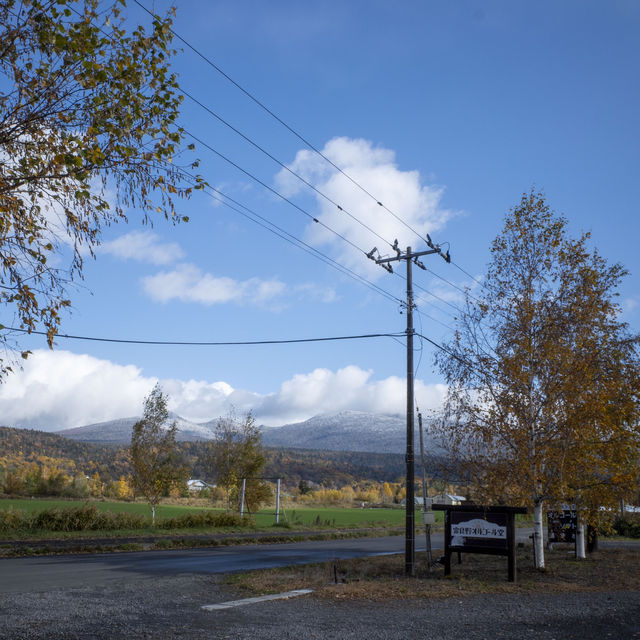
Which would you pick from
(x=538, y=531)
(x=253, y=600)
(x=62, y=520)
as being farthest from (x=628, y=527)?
(x=253, y=600)

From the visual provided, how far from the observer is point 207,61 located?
13133 mm

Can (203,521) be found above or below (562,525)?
below

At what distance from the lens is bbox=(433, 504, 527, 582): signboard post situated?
1559 cm

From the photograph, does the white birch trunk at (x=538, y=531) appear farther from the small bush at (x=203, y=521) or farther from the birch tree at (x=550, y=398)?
the small bush at (x=203, y=521)

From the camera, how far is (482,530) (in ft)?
52.6

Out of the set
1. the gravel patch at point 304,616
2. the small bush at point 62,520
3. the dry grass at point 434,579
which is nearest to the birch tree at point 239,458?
the small bush at point 62,520

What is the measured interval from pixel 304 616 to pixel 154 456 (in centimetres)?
2440

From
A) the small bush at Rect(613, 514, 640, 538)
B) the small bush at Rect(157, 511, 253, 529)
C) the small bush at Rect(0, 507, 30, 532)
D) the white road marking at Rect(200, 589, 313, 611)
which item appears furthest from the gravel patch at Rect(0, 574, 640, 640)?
the small bush at Rect(613, 514, 640, 538)

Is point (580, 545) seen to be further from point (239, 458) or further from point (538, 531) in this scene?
point (239, 458)

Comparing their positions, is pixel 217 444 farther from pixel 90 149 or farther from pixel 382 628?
pixel 90 149

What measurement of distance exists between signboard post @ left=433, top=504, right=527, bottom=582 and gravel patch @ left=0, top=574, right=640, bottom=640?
7.87ft

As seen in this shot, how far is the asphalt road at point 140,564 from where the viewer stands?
14.2 meters

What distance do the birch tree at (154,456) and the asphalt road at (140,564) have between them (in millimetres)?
8754

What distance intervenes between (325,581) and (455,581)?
3.20 m
